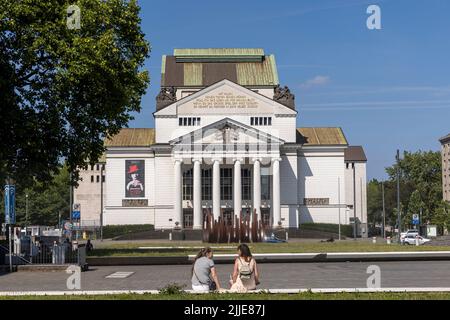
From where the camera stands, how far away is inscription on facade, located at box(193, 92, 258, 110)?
346 ft

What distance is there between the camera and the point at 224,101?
105438 millimetres

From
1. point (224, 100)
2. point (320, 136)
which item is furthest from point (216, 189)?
point (320, 136)

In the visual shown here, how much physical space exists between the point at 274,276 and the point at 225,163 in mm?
77593

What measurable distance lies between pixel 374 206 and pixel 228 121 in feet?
220

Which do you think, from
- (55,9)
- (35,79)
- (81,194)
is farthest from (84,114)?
(81,194)

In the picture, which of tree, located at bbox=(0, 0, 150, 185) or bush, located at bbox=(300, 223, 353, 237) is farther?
bush, located at bbox=(300, 223, 353, 237)

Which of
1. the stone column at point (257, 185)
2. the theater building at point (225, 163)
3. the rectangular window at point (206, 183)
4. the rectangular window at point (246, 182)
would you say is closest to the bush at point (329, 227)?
the theater building at point (225, 163)

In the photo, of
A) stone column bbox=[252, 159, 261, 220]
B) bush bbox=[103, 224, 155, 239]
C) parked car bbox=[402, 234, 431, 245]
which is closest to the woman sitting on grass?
parked car bbox=[402, 234, 431, 245]

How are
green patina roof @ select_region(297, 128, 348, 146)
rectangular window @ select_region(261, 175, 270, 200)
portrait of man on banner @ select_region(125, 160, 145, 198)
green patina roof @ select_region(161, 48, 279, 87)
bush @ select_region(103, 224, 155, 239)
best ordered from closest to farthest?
bush @ select_region(103, 224, 155, 239) → rectangular window @ select_region(261, 175, 270, 200) → portrait of man on banner @ select_region(125, 160, 145, 198) → green patina roof @ select_region(297, 128, 348, 146) → green patina roof @ select_region(161, 48, 279, 87)

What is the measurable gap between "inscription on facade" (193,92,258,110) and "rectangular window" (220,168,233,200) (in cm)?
922

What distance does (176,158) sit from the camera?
102 meters

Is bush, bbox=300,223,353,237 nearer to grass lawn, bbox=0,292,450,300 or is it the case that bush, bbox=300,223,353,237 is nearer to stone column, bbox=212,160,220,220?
stone column, bbox=212,160,220,220
